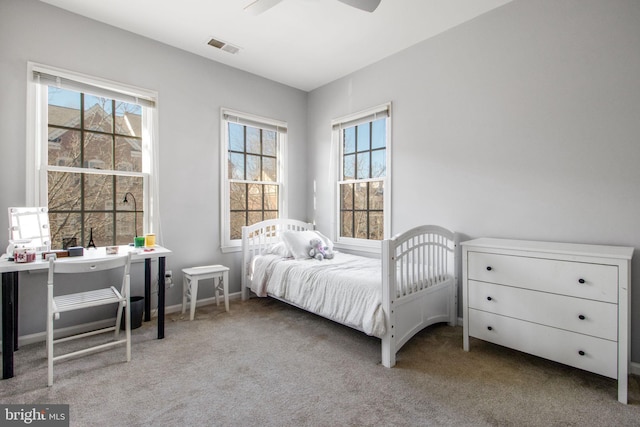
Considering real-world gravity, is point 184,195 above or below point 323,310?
above

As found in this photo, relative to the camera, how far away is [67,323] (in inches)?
104

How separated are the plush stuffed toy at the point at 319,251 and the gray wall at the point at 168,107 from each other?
39.8 inches

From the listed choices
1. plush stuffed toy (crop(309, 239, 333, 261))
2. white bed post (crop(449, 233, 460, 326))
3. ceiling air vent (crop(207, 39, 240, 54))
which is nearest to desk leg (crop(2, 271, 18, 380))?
plush stuffed toy (crop(309, 239, 333, 261))

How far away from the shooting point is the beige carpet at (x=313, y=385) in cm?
159

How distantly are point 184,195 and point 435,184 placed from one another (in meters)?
2.55

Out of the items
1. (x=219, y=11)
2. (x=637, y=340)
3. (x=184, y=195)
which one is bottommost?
(x=637, y=340)

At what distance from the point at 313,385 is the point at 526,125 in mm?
2450

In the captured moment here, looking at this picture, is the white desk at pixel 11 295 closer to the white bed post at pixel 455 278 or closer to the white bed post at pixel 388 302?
the white bed post at pixel 388 302

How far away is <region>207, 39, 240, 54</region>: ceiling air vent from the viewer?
10.2 feet

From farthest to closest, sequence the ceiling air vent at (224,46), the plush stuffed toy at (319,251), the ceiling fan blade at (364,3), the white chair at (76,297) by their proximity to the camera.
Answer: the plush stuffed toy at (319,251), the ceiling air vent at (224,46), the ceiling fan blade at (364,3), the white chair at (76,297)

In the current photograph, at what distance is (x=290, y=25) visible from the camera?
2809 millimetres

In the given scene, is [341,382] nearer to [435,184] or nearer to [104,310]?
[435,184]

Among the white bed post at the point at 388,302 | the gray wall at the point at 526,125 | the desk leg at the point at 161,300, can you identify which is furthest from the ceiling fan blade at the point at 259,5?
the desk leg at the point at 161,300

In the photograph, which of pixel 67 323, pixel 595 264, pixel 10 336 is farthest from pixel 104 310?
pixel 595 264
